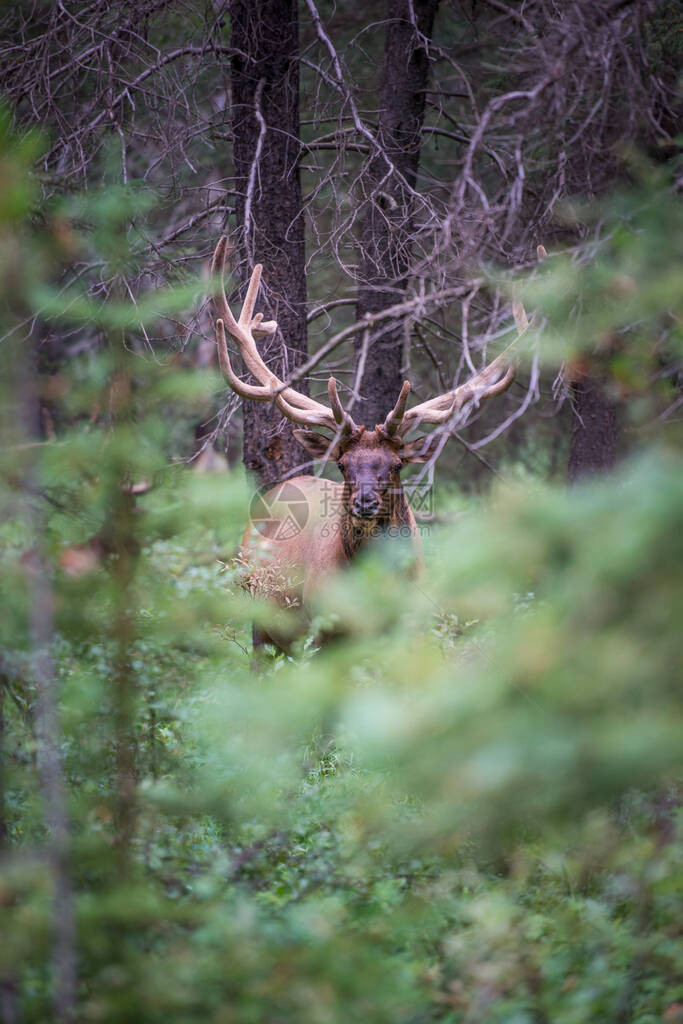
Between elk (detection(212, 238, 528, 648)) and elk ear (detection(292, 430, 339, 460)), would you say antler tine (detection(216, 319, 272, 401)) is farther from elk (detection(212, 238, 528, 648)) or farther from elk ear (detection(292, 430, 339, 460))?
elk ear (detection(292, 430, 339, 460))

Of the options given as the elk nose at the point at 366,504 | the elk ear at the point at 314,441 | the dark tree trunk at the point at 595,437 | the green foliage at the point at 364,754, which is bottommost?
the dark tree trunk at the point at 595,437

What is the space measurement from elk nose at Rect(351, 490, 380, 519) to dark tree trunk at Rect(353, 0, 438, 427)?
7.30ft

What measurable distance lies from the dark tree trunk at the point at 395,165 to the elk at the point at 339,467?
4.14 feet

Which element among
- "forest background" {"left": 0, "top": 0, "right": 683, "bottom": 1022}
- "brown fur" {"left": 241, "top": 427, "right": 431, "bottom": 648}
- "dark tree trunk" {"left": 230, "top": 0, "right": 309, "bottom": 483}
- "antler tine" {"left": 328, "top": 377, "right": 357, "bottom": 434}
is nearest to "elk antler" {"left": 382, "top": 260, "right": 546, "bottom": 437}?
"brown fur" {"left": 241, "top": 427, "right": 431, "bottom": 648}

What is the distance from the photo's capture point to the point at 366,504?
7098mm

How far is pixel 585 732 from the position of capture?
251 cm

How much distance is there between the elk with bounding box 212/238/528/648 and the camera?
23.8ft

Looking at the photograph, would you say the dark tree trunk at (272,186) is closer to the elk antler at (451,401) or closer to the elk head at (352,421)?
the elk head at (352,421)

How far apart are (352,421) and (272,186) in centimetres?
274

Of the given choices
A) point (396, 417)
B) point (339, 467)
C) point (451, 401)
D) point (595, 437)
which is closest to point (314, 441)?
point (339, 467)
